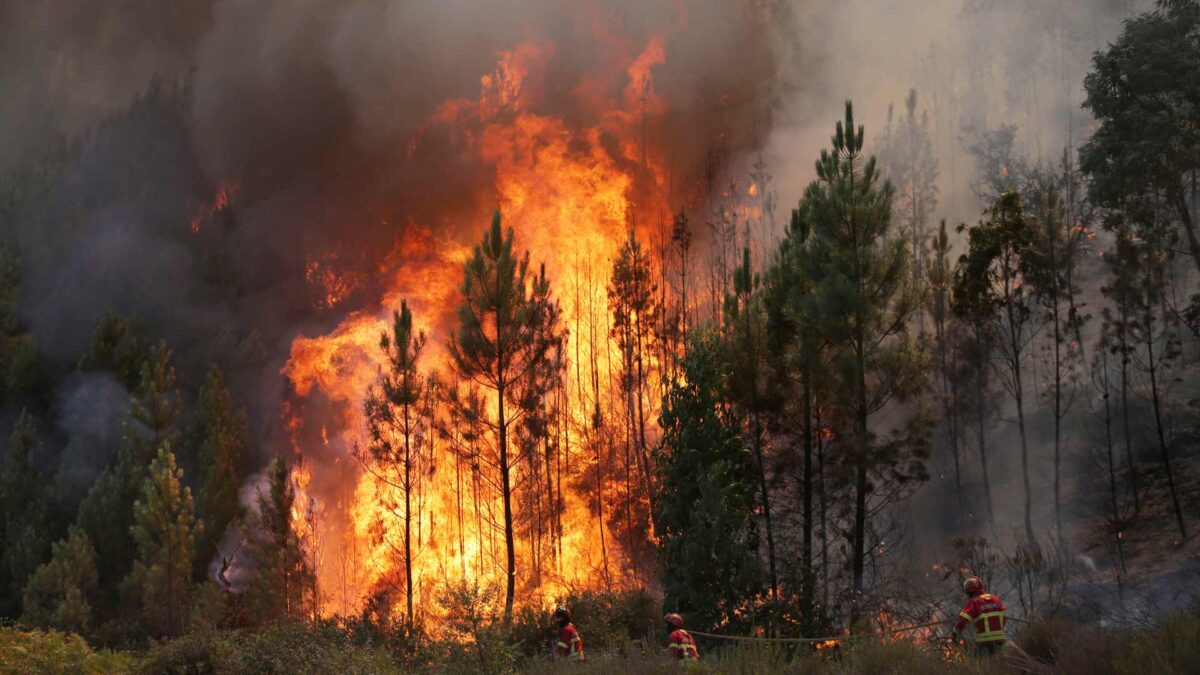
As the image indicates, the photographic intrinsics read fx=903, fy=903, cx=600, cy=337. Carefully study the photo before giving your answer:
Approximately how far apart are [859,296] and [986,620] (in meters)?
11.4

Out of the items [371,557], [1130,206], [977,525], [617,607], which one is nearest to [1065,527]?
[977,525]

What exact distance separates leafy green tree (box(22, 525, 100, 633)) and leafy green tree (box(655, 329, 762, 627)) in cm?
2549

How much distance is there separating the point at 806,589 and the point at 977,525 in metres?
20.7

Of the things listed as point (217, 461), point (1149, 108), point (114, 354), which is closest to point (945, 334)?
point (1149, 108)

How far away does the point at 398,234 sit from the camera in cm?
5166

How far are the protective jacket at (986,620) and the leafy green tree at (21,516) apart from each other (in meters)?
38.8

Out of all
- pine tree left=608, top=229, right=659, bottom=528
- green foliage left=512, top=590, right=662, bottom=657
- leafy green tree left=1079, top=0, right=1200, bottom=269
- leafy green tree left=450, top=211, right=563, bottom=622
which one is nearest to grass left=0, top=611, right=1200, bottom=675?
green foliage left=512, top=590, right=662, bottom=657

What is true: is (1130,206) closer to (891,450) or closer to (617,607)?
(891,450)

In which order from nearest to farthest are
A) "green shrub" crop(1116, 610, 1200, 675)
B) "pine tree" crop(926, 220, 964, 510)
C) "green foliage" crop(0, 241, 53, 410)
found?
"green shrub" crop(1116, 610, 1200, 675), "pine tree" crop(926, 220, 964, 510), "green foliage" crop(0, 241, 53, 410)

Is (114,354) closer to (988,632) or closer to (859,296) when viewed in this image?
(859,296)

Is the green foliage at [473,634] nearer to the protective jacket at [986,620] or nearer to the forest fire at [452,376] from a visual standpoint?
the protective jacket at [986,620]

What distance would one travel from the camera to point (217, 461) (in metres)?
40.6

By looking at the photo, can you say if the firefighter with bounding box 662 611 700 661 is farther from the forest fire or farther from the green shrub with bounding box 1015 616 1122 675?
the forest fire

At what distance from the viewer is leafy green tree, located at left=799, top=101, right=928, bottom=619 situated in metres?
22.8
